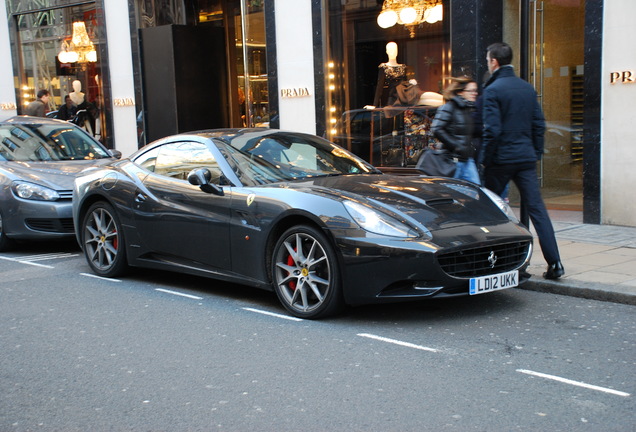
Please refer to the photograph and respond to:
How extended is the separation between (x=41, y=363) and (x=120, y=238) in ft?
8.92

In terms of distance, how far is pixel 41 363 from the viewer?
542 centimetres

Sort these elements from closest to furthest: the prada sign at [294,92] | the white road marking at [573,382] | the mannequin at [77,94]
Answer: the white road marking at [573,382] < the prada sign at [294,92] < the mannequin at [77,94]

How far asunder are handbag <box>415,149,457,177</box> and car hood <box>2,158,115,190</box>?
4261mm

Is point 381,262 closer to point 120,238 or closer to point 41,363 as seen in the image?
point 41,363

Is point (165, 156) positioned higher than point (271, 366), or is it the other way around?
point (165, 156)

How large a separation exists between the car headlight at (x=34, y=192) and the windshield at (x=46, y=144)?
40.8 inches

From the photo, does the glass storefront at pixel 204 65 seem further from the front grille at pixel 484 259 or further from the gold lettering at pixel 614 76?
the front grille at pixel 484 259

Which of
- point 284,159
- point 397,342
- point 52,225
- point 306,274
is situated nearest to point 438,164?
point 284,159

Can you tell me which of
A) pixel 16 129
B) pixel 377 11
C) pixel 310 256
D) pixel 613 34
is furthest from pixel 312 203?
pixel 377 11

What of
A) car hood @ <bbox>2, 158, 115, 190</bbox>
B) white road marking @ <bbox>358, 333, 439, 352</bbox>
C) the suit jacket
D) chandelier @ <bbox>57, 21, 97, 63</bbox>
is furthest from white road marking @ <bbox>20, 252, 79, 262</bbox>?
chandelier @ <bbox>57, 21, 97, 63</bbox>

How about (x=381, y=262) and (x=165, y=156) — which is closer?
(x=381, y=262)

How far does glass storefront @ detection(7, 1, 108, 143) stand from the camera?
18.4 m

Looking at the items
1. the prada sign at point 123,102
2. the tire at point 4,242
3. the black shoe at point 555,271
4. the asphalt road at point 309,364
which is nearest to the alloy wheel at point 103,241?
the asphalt road at point 309,364

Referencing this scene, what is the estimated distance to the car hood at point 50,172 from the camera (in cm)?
992
